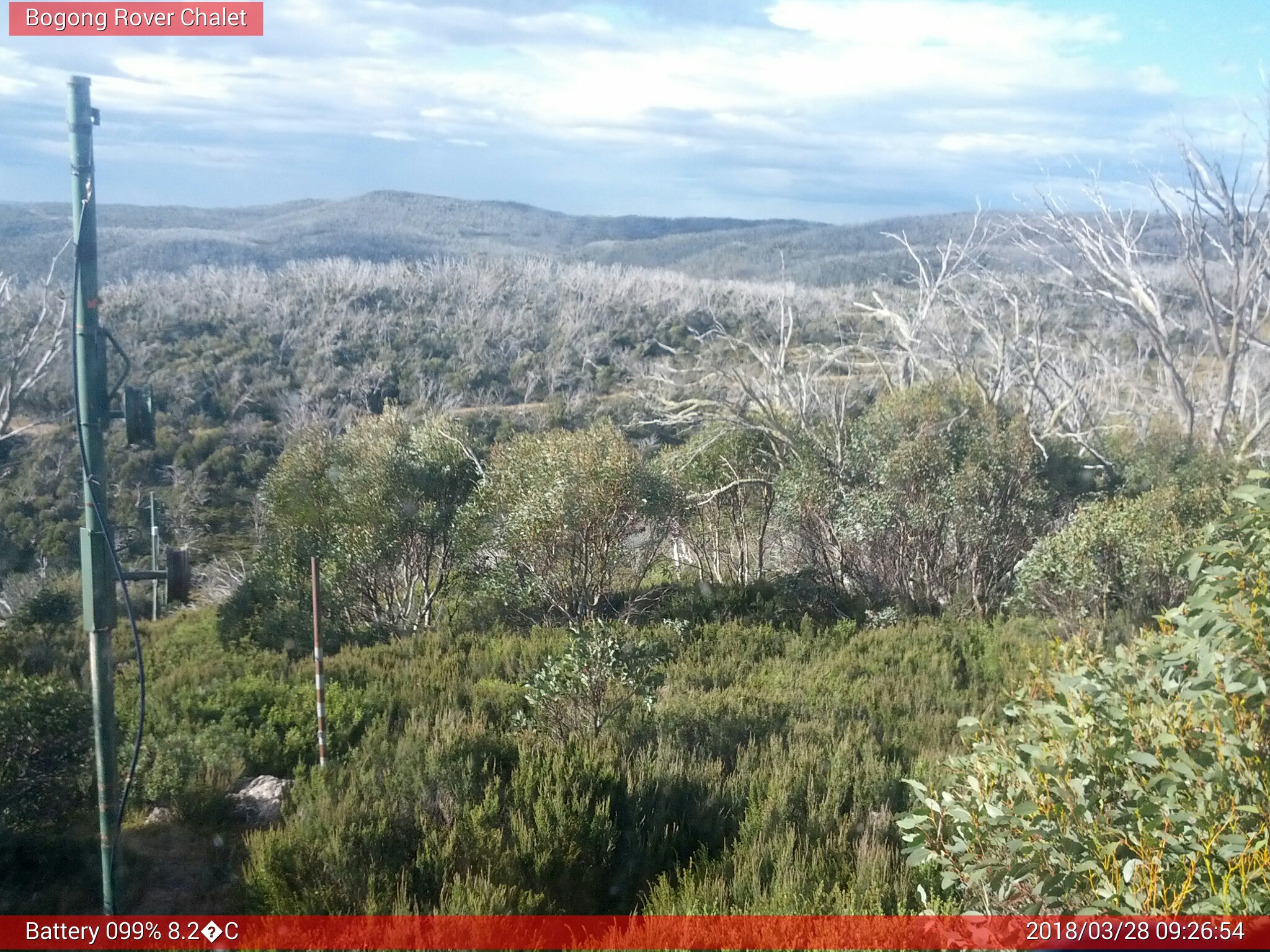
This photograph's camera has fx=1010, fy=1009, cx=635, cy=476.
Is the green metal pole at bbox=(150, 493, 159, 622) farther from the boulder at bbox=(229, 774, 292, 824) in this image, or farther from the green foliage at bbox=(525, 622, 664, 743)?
the green foliage at bbox=(525, 622, 664, 743)

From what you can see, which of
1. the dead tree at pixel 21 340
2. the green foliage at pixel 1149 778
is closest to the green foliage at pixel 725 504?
the green foliage at pixel 1149 778

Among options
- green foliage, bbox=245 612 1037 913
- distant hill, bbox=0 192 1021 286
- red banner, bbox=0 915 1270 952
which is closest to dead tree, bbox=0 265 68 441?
distant hill, bbox=0 192 1021 286

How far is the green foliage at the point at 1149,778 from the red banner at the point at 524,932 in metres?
0.25

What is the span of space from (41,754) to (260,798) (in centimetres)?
122

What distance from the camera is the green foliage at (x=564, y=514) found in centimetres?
1207

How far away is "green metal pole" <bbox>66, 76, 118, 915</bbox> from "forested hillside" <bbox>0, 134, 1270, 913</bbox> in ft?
2.84

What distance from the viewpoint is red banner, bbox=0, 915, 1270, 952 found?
148 inches

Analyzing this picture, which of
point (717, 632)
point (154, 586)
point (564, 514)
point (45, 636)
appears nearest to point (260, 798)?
point (564, 514)

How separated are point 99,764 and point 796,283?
161 feet

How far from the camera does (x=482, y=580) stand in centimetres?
1282

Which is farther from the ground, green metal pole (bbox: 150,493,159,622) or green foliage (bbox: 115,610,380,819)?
green foliage (bbox: 115,610,380,819)

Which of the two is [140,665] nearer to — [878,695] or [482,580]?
[878,695]

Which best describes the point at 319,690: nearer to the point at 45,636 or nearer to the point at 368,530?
the point at 368,530

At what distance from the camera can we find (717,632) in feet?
39.1
